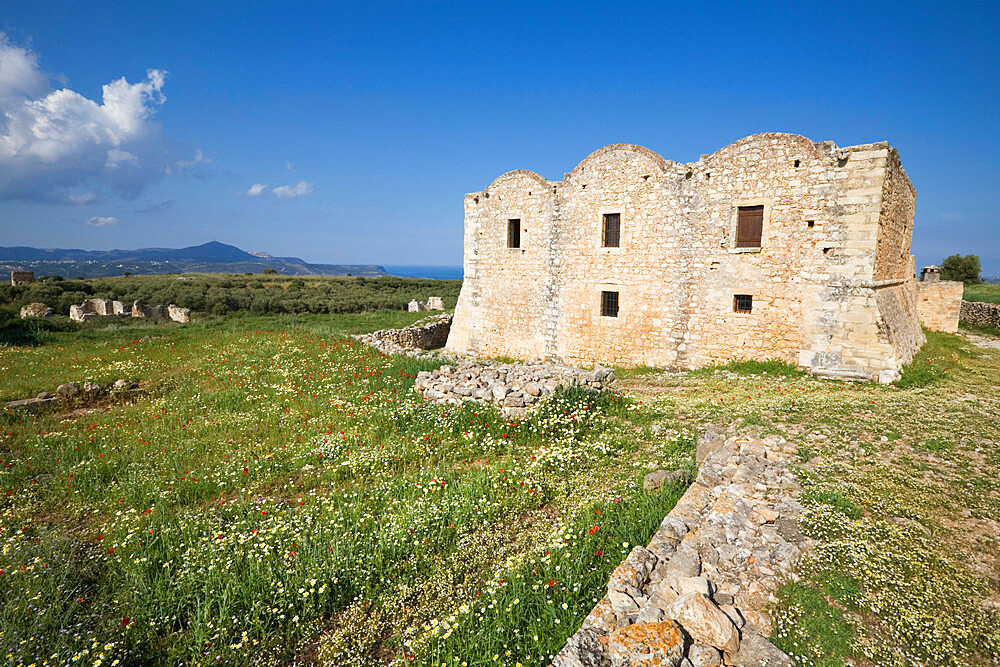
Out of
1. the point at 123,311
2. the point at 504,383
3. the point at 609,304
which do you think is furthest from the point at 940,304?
the point at 123,311

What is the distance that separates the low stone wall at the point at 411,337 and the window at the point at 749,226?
12110 mm

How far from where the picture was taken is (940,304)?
1884 cm

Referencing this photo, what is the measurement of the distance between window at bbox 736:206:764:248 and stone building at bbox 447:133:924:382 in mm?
31

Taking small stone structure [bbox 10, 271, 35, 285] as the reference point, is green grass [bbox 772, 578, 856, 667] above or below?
below

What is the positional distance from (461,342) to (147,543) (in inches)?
609

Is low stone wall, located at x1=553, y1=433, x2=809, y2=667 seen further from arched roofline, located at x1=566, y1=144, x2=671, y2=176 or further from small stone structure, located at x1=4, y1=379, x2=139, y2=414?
small stone structure, located at x1=4, y1=379, x2=139, y2=414

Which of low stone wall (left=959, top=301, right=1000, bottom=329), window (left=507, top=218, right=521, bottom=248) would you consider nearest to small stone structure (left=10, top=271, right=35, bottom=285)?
window (left=507, top=218, right=521, bottom=248)

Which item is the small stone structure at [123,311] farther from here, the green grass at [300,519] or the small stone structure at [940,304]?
the small stone structure at [940,304]

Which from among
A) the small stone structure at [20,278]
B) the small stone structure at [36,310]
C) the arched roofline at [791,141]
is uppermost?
the arched roofline at [791,141]

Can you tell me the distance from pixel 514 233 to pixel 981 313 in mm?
22582

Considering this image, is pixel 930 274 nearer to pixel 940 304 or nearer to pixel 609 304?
pixel 940 304

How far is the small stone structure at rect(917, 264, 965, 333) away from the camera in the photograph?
18.6 m

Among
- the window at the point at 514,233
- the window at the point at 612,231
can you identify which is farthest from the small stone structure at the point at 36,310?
the window at the point at 612,231

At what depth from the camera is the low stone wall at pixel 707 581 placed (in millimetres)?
3289
